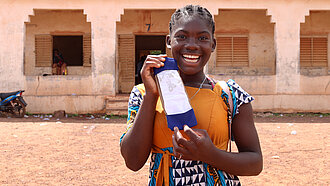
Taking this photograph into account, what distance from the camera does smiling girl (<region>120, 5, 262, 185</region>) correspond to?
1110mm

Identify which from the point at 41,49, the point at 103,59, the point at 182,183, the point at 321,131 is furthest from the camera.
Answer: the point at 41,49

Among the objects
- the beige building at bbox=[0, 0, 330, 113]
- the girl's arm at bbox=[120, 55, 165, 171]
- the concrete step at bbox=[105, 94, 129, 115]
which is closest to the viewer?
the girl's arm at bbox=[120, 55, 165, 171]

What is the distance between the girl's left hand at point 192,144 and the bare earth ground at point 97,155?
2.45m

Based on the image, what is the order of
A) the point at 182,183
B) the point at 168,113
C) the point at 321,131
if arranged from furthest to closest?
1. the point at 321,131
2. the point at 182,183
3. the point at 168,113

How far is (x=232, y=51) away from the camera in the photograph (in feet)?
37.1

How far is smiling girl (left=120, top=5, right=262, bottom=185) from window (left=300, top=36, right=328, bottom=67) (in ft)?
37.3

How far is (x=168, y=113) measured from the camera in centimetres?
102

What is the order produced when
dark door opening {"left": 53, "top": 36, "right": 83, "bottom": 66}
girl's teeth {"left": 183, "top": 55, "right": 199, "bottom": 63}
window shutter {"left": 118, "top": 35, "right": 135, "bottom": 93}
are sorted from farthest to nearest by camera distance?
dark door opening {"left": 53, "top": 36, "right": 83, "bottom": 66} → window shutter {"left": 118, "top": 35, "right": 135, "bottom": 93} → girl's teeth {"left": 183, "top": 55, "right": 199, "bottom": 63}

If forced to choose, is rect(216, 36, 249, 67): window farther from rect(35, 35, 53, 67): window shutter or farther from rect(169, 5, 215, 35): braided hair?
rect(169, 5, 215, 35): braided hair

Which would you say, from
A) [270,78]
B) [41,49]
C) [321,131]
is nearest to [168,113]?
[321,131]

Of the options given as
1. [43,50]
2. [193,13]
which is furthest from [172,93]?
[43,50]

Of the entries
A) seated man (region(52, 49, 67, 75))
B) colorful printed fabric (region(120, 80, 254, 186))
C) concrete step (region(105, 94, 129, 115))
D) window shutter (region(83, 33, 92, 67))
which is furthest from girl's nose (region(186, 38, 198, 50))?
seated man (region(52, 49, 67, 75))

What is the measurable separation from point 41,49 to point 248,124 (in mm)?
11251

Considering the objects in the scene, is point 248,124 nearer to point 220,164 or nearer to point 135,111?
point 220,164
